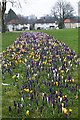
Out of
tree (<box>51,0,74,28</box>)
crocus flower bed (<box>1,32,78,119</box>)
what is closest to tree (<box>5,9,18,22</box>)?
tree (<box>51,0,74,28</box>)

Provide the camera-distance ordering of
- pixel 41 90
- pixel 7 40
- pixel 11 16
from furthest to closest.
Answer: pixel 11 16 → pixel 7 40 → pixel 41 90

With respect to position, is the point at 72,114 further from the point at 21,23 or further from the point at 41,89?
the point at 21,23

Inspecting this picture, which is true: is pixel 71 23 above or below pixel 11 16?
below

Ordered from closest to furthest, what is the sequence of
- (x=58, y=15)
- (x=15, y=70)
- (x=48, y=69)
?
(x=48, y=69)
(x=15, y=70)
(x=58, y=15)

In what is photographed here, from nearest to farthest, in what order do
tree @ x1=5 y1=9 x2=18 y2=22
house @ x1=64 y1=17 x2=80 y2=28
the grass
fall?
the grass
tree @ x1=5 y1=9 x2=18 y2=22
house @ x1=64 y1=17 x2=80 y2=28

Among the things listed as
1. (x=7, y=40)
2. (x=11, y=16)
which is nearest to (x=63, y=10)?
(x=11, y=16)

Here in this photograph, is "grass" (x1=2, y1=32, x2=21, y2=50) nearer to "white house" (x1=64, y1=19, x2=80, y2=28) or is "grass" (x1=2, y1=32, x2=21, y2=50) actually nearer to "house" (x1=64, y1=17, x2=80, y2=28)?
"house" (x1=64, y1=17, x2=80, y2=28)

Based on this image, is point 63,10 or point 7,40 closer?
point 7,40

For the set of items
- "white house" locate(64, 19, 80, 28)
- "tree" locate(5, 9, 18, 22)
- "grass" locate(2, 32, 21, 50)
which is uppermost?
"tree" locate(5, 9, 18, 22)

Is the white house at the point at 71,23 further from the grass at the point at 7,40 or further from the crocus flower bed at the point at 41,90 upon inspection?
the crocus flower bed at the point at 41,90

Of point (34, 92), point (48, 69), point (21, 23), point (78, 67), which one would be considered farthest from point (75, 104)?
point (21, 23)

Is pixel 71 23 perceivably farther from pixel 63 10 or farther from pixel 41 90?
pixel 41 90
